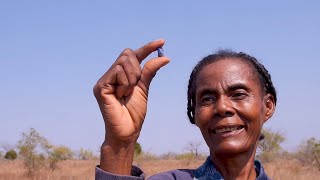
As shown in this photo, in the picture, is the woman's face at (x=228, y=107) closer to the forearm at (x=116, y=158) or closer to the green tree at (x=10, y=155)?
the forearm at (x=116, y=158)

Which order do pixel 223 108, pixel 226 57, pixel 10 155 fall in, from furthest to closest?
1. pixel 10 155
2. pixel 226 57
3. pixel 223 108

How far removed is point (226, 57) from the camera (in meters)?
2.60

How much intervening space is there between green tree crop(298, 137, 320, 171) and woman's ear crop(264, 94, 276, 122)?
17.0m

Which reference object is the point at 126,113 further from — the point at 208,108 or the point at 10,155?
the point at 10,155

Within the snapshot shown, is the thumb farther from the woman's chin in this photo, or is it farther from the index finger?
the woman's chin

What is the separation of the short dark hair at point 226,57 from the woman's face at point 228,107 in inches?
1.8

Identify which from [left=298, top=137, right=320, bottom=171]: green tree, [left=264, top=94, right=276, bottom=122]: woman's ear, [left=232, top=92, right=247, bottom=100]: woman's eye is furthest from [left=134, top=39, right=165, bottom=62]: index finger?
[left=298, top=137, right=320, bottom=171]: green tree

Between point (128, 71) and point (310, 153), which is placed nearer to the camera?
point (128, 71)

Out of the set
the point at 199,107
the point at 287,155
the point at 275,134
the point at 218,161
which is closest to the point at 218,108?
the point at 199,107

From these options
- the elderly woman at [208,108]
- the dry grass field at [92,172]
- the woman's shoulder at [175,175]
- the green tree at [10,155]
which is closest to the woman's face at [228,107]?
the elderly woman at [208,108]

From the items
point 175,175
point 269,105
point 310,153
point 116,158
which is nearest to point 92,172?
point 310,153

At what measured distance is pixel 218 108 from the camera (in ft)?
7.87

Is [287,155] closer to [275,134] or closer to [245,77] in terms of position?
[275,134]

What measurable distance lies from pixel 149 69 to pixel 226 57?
0.54 meters
